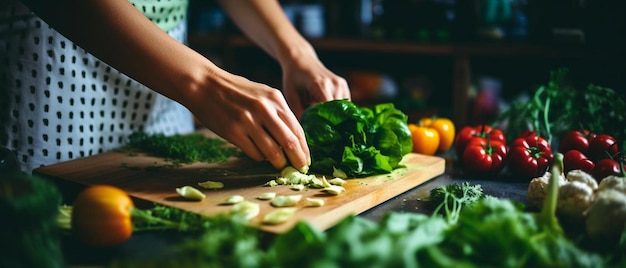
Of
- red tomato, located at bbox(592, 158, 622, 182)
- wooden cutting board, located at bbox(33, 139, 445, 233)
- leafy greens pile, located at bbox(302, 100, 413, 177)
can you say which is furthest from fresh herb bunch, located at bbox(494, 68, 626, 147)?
leafy greens pile, located at bbox(302, 100, 413, 177)

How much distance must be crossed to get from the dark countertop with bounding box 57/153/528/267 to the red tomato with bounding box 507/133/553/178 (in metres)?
0.03

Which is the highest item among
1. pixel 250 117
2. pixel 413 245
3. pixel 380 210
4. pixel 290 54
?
pixel 290 54

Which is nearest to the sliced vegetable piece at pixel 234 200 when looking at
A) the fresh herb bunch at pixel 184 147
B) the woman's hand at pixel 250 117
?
the woman's hand at pixel 250 117

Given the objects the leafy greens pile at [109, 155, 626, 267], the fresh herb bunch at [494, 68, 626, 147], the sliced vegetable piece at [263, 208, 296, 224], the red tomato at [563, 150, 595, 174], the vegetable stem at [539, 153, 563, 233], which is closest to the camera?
the leafy greens pile at [109, 155, 626, 267]

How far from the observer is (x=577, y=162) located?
1399mm

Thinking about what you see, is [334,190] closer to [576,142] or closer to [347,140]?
[347,140]

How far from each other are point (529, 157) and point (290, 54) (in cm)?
78

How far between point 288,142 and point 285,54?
2.14 feet

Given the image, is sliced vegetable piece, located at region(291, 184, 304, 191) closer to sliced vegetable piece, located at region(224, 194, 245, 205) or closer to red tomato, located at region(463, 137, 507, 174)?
sliced vegetable piece, located at region(224, 194, 245, 205)

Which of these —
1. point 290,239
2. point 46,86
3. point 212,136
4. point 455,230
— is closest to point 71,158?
point 46,86

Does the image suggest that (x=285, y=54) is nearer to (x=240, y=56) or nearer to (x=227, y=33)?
(x=227, y=33)

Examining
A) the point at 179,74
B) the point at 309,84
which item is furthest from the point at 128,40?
the point at 309,84

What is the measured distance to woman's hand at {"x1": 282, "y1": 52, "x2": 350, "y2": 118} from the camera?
168 cm

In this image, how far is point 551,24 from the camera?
2537mm
